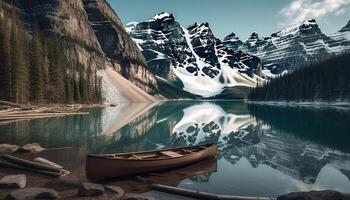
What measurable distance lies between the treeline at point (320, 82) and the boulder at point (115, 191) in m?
153

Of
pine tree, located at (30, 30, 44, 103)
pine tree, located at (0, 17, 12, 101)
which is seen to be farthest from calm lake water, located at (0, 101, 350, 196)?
pine tree, located at (30, 30, 44, 103)

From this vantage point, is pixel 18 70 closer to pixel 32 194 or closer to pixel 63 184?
pixel 63 184

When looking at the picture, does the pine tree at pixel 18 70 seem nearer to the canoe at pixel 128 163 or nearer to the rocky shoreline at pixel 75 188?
the rocky shoreline at pixel 75 188

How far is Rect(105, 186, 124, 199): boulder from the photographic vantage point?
2019 centimetres

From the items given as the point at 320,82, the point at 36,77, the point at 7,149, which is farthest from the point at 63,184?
the point at 320,82

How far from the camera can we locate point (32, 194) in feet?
58.7

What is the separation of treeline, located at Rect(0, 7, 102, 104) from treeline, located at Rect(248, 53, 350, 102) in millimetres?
114946

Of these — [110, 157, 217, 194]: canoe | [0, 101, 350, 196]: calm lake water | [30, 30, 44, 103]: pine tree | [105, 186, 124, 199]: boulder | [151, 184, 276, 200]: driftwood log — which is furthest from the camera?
[30, 30, 44, 103]: pine tree

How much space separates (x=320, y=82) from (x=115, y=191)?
167 m

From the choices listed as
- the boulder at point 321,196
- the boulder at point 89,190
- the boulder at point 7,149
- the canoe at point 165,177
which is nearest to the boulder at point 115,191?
the boulder at point 89,190

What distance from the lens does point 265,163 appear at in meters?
33.7

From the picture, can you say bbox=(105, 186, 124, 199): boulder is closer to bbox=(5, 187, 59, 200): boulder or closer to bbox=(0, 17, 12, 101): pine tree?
bbox=(5, 187, 59, 200): boulder

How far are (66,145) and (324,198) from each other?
1124 inches

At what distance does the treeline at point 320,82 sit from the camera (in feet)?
521
